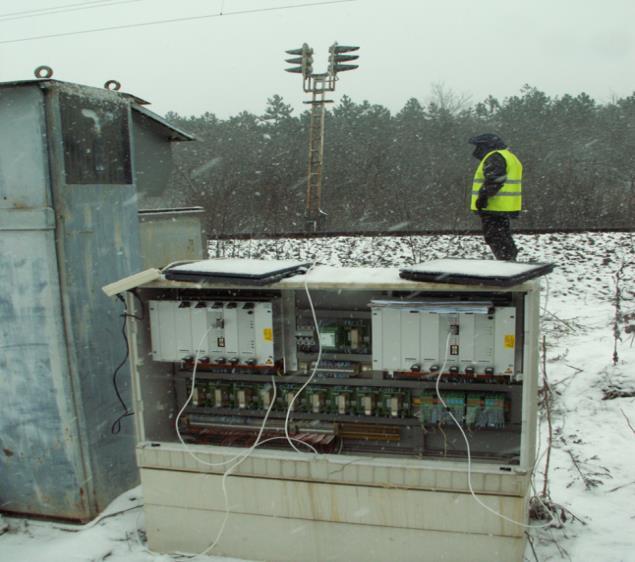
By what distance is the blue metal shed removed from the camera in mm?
3861

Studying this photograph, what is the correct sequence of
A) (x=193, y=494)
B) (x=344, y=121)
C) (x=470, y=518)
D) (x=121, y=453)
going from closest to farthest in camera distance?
(x=470, y=518) < (x=193, y=494) < (x=121, y=453) < (x=344, y=121)

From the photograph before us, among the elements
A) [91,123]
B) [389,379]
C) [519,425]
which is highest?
[91,123]

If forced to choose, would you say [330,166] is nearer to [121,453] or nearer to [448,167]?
[448,167]

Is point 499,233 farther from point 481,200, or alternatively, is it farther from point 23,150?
point 23,150

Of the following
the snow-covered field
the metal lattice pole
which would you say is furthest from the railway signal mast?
the snow-covered field

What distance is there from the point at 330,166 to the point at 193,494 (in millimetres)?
22535

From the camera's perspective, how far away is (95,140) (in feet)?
13.5

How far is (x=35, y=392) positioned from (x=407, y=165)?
23.4 metres

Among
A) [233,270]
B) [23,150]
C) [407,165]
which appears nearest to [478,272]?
[233,270]

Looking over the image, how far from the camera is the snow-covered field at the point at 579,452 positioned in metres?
3.88

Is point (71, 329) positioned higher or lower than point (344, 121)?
lower

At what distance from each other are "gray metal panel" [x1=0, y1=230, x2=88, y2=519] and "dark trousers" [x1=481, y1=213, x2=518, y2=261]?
179 inches

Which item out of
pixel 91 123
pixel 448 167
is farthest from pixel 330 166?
pixel 91 123

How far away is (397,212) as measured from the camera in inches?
838
